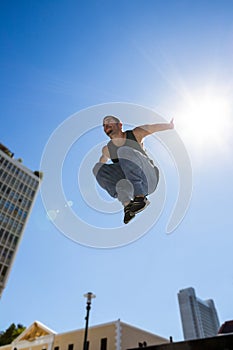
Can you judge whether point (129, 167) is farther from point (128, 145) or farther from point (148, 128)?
point (148, 128)

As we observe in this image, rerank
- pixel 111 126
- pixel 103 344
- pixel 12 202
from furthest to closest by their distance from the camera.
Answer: pixel 12 202 → pixel 103 344 → pixel 111 126

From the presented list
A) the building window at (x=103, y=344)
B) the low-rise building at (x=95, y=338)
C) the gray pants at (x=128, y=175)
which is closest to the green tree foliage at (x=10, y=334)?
the low-rise building at (x=95, y=338)

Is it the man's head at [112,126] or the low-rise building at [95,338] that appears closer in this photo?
the man's head at [112,126]

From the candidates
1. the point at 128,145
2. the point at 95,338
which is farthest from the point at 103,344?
the point at 128,145

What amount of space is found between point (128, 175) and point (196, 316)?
529ft

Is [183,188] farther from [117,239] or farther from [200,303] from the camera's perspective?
[200,303]


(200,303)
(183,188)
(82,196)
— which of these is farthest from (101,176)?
(200,303)

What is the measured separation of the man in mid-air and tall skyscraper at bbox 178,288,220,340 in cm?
14772

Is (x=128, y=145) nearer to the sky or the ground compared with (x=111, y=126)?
nearer to the ground

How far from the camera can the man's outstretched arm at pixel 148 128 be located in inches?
172

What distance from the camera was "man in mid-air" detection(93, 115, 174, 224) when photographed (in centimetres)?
418

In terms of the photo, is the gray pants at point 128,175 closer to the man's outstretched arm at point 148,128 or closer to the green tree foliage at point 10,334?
the man's outstretched arm at point 148,128

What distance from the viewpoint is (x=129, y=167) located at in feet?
13.5

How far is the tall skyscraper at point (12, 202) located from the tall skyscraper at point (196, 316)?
108325 millimetres
